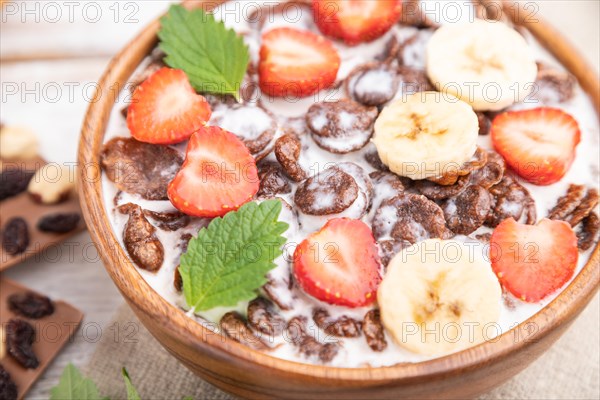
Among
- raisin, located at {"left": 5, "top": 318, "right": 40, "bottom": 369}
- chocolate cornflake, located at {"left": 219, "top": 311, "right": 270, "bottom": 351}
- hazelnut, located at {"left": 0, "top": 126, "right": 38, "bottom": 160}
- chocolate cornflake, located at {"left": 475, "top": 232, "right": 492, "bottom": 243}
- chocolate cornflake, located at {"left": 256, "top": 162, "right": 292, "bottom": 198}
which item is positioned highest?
chocolate cornflake, located at {"left": 256, "top": 162, "right": 292, "bottom": 198}

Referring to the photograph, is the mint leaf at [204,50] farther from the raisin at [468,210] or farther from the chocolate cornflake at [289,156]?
the raisin at [468,210]

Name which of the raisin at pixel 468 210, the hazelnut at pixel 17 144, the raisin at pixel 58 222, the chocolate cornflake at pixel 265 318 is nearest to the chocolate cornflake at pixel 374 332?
the chocolate cornflake at pixel 265 318

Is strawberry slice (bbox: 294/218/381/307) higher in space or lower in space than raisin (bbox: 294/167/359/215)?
lower

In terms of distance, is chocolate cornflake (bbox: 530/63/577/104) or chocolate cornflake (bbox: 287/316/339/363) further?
chocolate cornflake (bbox: 530/63/577/104)

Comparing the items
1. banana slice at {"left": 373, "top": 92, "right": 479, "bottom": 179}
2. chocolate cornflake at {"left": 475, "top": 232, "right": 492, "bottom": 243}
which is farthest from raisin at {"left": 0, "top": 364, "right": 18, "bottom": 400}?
chocolate cornflake at {"left": 475, "top": 232, "right": 492, "bottom": 243}

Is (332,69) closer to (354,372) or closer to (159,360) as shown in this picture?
(354,372)

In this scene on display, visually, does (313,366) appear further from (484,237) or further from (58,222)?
(58,222)

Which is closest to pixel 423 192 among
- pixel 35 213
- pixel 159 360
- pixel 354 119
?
pixel 354 119

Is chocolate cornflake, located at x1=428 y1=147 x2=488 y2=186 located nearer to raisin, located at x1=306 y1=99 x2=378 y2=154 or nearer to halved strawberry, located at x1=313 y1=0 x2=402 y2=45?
raisin, located at x1=306 y1=99 x2=378 y2=154
